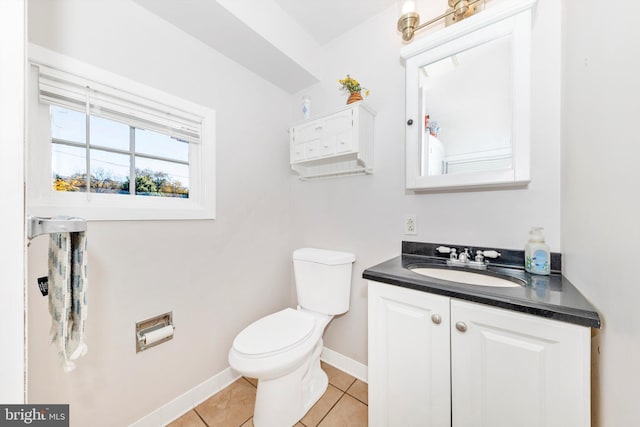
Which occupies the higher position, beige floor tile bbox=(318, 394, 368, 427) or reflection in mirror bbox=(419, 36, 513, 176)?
reflection in mirror bbox=(419, 36, 513, 176)

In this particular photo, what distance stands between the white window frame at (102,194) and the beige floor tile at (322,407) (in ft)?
4.24

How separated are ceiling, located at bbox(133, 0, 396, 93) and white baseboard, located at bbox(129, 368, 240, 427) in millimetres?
2098

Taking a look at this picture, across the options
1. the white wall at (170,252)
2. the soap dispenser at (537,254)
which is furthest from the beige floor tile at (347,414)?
the soap dispenser at (537,254)

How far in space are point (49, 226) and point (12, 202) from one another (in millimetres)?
127

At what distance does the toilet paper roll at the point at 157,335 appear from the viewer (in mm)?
1175

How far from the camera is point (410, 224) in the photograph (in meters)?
1.43

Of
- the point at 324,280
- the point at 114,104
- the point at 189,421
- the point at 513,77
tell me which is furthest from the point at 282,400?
the point at 513,77

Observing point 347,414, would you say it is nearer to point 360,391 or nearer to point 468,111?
point 360,391

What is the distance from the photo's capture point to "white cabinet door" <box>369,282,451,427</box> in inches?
34.9

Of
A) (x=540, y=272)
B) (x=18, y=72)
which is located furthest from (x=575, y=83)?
(x=18, y=72)

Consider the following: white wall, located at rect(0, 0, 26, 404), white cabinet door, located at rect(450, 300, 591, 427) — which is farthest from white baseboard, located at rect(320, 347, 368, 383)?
white wall, located at rect(0, 0, 26, 404)

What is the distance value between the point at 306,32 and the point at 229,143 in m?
1.01

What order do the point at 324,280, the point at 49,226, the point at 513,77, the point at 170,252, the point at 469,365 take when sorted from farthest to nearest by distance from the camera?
the point at 324,280
the point at 170,252
the point at 513,77
the point at 469,365
the point at 49,226

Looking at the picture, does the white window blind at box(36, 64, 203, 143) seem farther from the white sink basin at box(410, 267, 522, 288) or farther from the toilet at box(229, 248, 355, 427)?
the white sink basin at box(410, 267, 522, 288)
